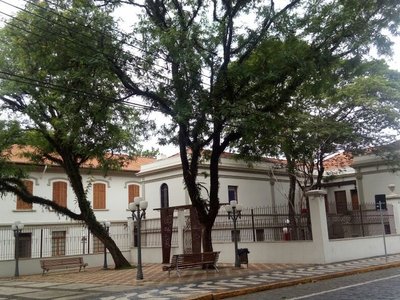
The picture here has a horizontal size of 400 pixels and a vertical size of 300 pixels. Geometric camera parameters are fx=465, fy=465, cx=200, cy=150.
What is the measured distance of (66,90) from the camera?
43.3ft

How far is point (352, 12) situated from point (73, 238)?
20.4 m

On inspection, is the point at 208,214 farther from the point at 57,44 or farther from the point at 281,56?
the point at 57,44

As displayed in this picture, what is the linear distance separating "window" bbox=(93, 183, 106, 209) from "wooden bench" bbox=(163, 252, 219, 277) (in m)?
17.8

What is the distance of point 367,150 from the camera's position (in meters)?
25.4

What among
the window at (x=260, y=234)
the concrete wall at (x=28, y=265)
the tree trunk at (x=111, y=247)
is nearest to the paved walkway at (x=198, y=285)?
the window at (x=260, y=234)

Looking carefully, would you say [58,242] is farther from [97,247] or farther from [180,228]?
[180,228]

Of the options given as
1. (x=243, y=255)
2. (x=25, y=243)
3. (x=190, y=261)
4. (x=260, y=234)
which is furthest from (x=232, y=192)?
(x=190, y=261)

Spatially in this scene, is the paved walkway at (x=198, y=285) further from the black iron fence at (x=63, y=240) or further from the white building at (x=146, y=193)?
the black iron fence at (x=63, y=240)

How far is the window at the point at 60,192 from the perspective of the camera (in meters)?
31.6

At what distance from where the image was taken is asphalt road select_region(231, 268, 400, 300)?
9789 millimetres

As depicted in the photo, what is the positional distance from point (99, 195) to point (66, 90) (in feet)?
69.2

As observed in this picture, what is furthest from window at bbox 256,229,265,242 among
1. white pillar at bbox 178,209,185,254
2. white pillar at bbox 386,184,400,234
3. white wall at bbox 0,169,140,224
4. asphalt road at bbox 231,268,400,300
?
white wall at bbox 0,169,140,224

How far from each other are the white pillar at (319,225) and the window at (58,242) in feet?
50.2

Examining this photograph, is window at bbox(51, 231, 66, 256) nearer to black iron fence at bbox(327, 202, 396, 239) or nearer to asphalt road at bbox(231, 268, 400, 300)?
black iron fence at bbox(327, 202, 396, 239)
